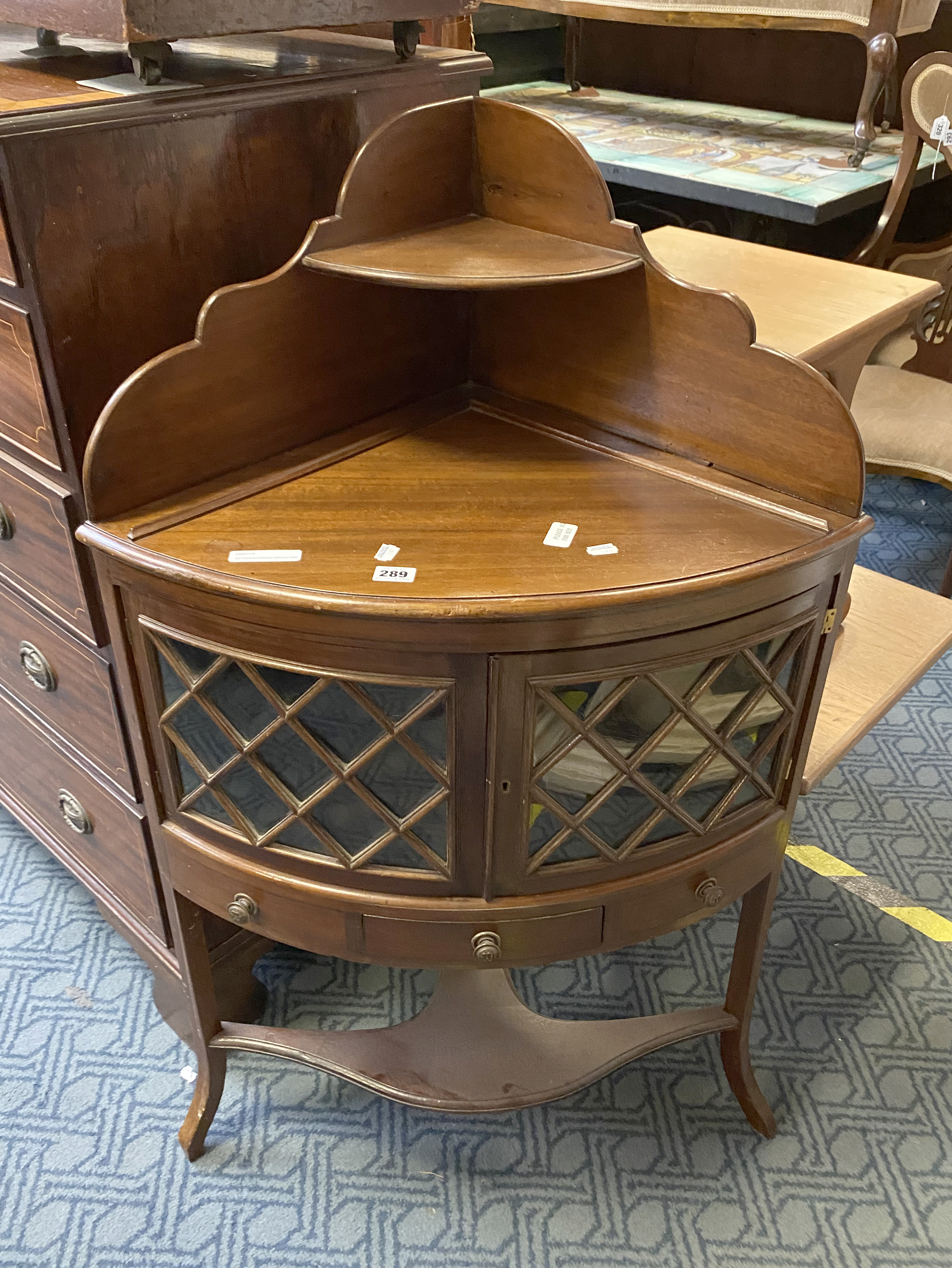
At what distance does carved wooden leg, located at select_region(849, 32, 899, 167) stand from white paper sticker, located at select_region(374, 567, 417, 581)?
85.2 inches

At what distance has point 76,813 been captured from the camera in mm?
1305

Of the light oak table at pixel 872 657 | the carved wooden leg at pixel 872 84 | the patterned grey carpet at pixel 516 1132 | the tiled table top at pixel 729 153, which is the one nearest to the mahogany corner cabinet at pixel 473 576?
the light oak table at pixel 872 657

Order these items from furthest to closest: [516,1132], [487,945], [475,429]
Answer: [516,1132] < [475,429] < [487,945]

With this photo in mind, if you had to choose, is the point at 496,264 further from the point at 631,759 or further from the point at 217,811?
the point at 217,811

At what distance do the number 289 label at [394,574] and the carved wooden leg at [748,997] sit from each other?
525mm

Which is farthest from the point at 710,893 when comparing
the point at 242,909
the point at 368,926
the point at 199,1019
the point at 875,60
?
the point at 875,60

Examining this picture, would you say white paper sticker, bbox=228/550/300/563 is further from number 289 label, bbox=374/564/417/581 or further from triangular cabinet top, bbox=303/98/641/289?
triangular cabinet top, bbox=303/98/641/289

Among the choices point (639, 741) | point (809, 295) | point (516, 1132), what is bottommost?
point (516, 1132)

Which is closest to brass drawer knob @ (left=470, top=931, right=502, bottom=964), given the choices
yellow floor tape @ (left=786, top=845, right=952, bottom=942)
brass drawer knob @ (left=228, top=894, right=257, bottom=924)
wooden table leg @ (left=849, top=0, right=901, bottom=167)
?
brass drawer knob @ (left=228, top=894, right=257, bottom=924)

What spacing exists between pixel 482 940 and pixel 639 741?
0.77 ft

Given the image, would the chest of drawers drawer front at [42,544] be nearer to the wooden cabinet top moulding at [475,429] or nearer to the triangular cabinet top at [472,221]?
the wooden cabinet top moulding at [475,429]

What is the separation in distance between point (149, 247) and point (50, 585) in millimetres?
374

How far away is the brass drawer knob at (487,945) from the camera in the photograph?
0.93m

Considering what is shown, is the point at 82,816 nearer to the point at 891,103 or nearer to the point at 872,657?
the point at 872,657
